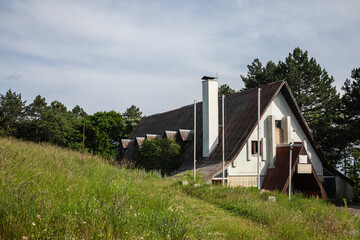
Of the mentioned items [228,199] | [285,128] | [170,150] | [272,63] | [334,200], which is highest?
[272,63]

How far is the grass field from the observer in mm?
6277

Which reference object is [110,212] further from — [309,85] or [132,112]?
[132,112]

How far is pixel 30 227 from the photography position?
6.06 meters

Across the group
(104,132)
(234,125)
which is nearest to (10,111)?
(104,132)

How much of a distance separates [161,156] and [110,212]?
20.3m

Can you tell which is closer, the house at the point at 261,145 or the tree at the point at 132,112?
the house at the point at 261,145

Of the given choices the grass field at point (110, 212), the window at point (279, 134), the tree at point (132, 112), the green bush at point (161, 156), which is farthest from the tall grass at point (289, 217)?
the tree at point (132, 112)

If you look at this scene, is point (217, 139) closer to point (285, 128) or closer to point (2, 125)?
point (285, 128)

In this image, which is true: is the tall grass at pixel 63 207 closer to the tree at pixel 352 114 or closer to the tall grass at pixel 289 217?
the tall grass at pixel 289 217

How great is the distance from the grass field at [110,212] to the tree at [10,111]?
121ft

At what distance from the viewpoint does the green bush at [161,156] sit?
2698cm


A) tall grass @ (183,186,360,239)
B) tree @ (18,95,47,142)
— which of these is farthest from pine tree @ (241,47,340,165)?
tree @ (18,95,47,142)

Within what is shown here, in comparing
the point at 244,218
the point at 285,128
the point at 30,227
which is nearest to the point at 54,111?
the point at 285,128

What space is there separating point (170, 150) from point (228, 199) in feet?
44.3
